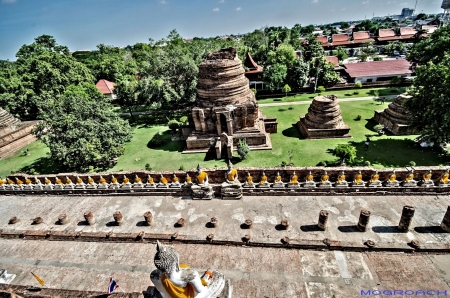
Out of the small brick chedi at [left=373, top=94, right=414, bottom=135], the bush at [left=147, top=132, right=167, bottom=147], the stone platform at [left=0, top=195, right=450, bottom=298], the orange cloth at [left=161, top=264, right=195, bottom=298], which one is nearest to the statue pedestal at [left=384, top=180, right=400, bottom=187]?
the stone platform at [left=0, top=195, right=450, bottom=298]

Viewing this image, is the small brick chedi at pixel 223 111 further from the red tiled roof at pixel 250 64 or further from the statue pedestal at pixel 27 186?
the red tiled roof at pixel 250 64

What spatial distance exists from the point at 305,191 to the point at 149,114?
31.6 meters

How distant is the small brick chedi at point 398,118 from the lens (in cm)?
2486

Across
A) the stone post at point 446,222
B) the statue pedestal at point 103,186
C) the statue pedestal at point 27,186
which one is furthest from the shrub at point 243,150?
the statue pedestal at point 27,186

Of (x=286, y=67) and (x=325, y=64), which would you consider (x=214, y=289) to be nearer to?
(x=286, y=67)

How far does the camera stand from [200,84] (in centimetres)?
2564

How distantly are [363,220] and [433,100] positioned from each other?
1380cm

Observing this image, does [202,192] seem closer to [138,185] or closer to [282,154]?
[138,185]

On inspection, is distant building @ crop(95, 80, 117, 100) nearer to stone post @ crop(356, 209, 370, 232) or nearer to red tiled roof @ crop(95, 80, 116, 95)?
red tiled roof @ crop(95, 80, 116, 95)

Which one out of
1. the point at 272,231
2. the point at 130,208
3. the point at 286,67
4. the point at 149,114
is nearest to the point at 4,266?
the point at 130,208

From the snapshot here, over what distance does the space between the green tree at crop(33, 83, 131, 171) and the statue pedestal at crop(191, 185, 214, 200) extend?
11525 mm

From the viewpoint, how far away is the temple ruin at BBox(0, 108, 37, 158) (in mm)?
30014

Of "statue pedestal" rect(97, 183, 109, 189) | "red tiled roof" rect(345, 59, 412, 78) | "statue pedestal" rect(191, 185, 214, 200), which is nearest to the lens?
"statue pedestal" rect(191, 185, 214, 200)

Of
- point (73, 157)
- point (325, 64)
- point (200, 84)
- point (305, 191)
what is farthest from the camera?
point (325, 64)
